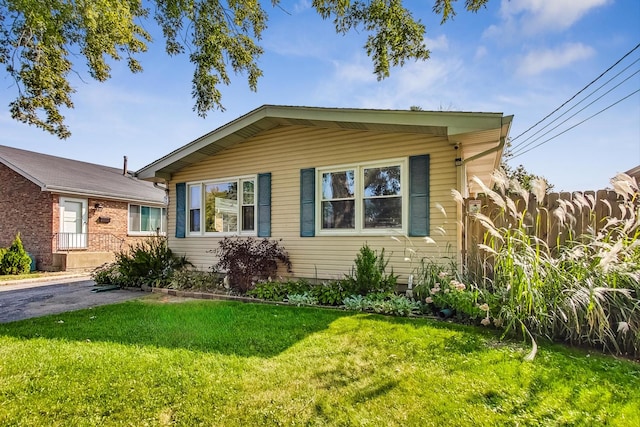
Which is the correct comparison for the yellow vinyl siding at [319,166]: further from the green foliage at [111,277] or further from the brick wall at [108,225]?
the brick wall at [108,225]

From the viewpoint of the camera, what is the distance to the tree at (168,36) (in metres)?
4.25

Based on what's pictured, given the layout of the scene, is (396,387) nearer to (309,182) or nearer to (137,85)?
(309,182)

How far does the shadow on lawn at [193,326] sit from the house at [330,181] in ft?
6.57

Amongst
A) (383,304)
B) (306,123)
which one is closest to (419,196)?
(383,304)

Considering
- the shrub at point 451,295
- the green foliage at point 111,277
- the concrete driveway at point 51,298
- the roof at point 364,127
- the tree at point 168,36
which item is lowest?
the concrete driveway at point 51,298

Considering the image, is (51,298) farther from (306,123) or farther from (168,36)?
(306,123)

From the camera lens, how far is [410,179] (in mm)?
5941

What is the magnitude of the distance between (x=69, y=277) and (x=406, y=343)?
Result: 1123cm

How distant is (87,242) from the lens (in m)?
12.5

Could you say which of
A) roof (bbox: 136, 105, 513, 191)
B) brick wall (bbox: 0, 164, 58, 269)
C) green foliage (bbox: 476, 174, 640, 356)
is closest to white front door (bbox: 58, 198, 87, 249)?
brick wall (bbox: 0, 164, 58, 269)

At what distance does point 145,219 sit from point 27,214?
4.25 meters

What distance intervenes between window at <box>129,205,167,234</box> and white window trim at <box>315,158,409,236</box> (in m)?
10.3

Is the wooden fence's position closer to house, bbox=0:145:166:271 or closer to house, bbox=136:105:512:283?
house, bbox=136:105:512:283

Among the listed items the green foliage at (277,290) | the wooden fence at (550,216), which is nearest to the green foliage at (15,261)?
the green foliage at (277,290)
